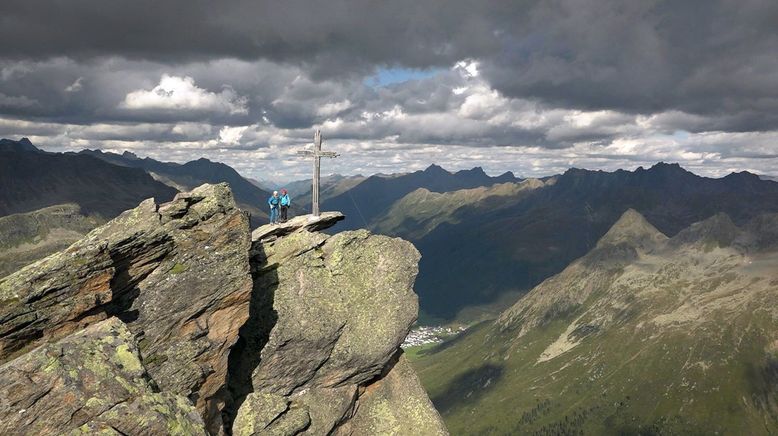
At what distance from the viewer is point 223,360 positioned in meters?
30.4

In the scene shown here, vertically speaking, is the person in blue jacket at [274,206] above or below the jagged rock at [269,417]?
above

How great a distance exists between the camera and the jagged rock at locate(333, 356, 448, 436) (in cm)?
3766

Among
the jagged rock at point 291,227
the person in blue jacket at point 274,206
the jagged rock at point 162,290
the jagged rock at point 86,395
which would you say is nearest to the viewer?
the jagged rock at point 86,395

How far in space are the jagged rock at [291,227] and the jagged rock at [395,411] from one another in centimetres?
1481

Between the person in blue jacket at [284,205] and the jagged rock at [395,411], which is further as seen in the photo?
the person in blue jacket at [284,205]

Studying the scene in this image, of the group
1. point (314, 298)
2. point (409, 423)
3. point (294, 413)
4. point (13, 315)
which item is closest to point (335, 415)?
point (294, 413)

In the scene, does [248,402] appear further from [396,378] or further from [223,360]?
[396,378]

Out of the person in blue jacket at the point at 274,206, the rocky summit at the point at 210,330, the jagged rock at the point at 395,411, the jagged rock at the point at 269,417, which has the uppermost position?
the person in blue jacket at the point at 274,206

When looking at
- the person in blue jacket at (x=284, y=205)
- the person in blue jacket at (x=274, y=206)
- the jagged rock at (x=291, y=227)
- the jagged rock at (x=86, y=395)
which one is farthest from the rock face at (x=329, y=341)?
the jagged rock at (x=86, y=395)

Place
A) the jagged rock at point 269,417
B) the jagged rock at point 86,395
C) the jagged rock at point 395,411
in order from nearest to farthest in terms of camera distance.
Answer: the jagged rock at point 86,395
the jagged rock at point 269,417
the jagged rock at point 395,411

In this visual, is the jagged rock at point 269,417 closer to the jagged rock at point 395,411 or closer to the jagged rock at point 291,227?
the jagged rock at point 395,411

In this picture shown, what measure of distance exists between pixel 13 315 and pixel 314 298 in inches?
761

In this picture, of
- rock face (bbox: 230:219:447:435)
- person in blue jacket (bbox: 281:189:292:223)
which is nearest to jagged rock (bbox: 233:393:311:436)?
rock face (bbox: 230:219:447:435)

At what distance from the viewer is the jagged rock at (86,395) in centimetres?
1888
